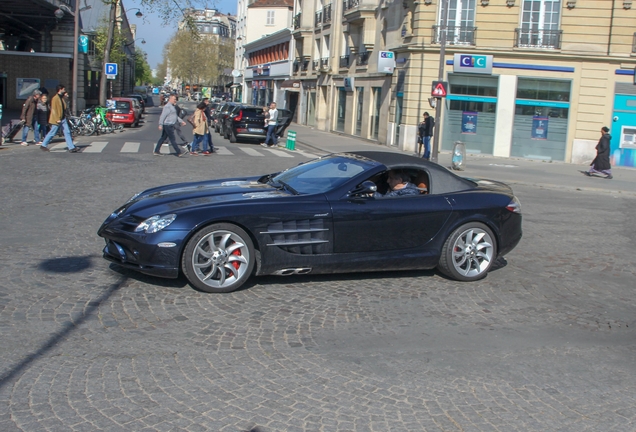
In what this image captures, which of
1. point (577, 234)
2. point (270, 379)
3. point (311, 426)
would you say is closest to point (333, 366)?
point (270, 379)

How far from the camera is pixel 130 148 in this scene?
21.4 m

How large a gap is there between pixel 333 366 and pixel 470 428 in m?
1.19

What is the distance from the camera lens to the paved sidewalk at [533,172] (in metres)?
19.5

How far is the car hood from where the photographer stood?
6.72m

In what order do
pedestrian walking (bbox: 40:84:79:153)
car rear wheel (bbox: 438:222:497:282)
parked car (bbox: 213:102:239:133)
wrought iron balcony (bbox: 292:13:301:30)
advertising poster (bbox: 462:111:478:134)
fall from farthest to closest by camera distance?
wrought iron balcony (bbox: 292:13:301:30)
parked car (bbox: 213:102:239:133)
advertising poster (bbox: 462:111:478:134)
pedestrian walking (bbox: 40:84:79:153)
car rear wheel (bbox: 438:222:497:282)

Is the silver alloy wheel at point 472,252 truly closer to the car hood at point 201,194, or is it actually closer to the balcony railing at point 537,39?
the car hood at point 201,194

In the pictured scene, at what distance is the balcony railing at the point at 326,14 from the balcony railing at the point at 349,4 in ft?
10.3

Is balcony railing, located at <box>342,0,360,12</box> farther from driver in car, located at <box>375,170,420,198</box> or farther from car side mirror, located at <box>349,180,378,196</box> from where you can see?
car side mirror, located at <box>349,180,378,196</box>

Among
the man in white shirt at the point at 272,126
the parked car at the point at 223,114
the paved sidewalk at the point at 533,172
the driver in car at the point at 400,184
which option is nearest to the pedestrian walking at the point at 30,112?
the man in white shirt at the point at 272,126

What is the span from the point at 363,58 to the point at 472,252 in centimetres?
2983

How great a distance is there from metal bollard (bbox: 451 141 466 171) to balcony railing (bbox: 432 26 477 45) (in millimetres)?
7778

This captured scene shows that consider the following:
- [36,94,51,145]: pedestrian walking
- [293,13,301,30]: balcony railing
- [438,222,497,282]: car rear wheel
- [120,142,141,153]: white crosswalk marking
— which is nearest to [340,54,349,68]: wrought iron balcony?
[293,13,301,30]: balcony railing

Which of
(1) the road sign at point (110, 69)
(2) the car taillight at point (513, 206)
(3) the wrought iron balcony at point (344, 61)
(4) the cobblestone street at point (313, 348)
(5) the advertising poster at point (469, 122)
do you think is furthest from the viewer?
(3) the wrought iron balcony at point (344, 61)

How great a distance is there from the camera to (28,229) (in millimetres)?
8961
